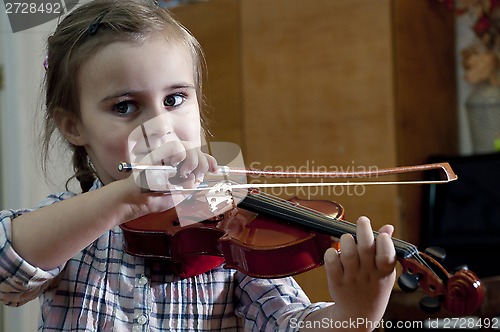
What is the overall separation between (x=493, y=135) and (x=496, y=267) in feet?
1.45

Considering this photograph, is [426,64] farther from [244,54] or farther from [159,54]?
[159,54]

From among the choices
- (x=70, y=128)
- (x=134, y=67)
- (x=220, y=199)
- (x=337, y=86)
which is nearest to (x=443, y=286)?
(x=220, y=199)

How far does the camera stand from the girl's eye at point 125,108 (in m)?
0.79

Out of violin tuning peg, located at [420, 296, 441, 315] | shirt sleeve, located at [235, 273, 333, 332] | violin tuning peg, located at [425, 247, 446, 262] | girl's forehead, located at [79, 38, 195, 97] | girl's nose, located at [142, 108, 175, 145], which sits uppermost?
girl's forehead, located at [79, 38, 195, 97]

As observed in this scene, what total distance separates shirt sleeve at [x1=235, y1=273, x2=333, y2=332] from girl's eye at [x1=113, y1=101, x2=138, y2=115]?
259 millimetres

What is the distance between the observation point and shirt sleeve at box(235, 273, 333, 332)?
791mm

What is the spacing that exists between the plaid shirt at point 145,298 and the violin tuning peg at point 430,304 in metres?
0.22

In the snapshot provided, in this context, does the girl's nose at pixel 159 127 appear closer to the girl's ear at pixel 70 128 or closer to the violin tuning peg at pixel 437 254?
the girl's ear at pixel 70 128

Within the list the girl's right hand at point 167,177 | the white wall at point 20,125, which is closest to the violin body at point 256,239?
the girl's right hand at point 167,177

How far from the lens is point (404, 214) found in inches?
72.4

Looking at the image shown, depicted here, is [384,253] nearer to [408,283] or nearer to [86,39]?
[408,283]

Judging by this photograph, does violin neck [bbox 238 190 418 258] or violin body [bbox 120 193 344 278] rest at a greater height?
violin neck [bbox 238 190 418 258]

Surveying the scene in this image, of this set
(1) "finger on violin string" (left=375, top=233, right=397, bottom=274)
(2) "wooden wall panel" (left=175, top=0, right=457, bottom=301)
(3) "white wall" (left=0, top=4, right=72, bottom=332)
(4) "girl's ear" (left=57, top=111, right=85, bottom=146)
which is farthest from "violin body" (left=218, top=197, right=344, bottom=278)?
(2) "wooden wall panel" (left=175, top=0, right=457, bottom=301)

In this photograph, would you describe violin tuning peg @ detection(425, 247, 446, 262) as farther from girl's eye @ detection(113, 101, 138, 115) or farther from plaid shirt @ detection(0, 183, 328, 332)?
girl's eye @ detection(113, 101, 138, 115)
